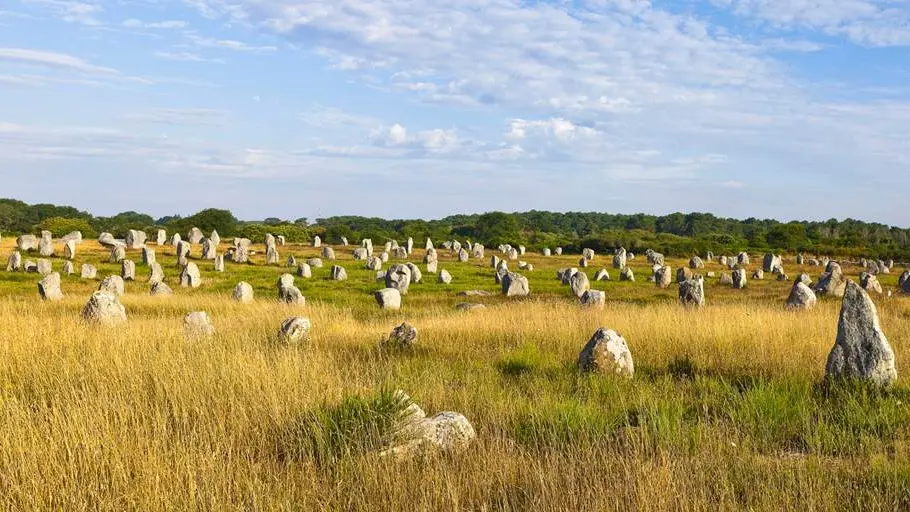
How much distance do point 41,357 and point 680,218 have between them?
129129 mm

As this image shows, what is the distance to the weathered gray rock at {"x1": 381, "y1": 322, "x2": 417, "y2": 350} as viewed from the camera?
1251 cm

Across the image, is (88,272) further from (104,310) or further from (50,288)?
(104,310)

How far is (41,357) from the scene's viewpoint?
366 inches

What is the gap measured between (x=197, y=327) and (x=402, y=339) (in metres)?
3.83

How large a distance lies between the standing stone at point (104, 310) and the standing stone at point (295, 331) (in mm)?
4011

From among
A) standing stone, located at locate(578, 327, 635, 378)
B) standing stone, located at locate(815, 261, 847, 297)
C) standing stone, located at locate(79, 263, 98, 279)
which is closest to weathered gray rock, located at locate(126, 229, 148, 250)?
standing stone, located at locate(79, 263, 98, 279)

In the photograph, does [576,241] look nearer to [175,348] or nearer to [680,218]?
[680,218]

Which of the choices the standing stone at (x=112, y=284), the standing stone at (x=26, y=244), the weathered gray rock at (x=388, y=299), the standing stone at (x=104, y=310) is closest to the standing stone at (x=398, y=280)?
→ the weathered gray rock at (x=388, y=299)

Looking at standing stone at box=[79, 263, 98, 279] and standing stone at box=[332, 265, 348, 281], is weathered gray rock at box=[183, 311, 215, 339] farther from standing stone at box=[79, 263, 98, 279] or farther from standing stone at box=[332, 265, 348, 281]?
standing stone at box=[79, 263, 98, 279]

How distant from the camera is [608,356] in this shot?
9891mm

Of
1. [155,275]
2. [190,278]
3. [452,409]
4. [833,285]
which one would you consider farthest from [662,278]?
[452,409]

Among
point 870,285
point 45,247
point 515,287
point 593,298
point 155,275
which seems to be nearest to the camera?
point 593,298

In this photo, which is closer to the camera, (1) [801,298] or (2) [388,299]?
(1) [801,298]

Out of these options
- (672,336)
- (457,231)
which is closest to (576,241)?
(457,231)
